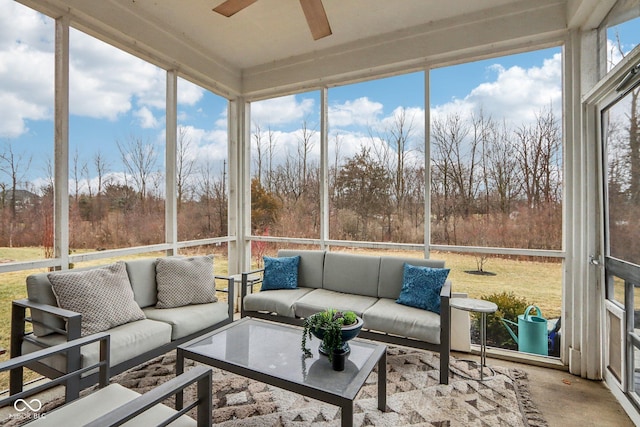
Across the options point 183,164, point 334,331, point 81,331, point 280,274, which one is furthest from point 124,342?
point 183,164

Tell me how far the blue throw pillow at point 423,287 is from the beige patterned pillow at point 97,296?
2.23 meters

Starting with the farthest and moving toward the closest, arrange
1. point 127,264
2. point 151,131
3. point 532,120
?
point 151,131 < point 532,120 < point 127,264

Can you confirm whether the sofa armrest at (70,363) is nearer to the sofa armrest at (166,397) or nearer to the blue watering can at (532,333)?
the sofa armrest at (166,397)

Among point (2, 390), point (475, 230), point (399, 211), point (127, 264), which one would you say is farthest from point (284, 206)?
point (2, 390)

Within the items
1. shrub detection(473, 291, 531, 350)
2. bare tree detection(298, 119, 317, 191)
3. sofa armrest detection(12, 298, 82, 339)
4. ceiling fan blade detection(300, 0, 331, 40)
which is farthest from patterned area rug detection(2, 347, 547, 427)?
ceiling fan blade detection(300, 0, 331, 40)

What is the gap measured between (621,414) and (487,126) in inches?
97.4

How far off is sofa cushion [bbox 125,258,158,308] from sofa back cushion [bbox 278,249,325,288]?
1468 millimetres

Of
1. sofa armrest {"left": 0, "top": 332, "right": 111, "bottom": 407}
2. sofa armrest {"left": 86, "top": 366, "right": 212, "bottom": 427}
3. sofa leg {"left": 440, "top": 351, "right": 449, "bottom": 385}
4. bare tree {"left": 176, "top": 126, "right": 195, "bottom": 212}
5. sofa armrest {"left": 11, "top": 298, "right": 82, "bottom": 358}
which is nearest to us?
sofa armrest {"left": 86, "top": 366, "right": 212, "bottom": 427}

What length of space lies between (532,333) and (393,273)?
1.33 meters

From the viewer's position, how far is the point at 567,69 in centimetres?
290

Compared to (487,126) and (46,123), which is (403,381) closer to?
(487,126)

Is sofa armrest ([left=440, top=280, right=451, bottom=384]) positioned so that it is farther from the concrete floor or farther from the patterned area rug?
the concrete floor

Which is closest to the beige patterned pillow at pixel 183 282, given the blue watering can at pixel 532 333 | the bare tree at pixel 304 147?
the bare tree at pixel 304 147

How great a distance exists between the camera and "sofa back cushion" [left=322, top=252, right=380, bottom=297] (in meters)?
3.35
